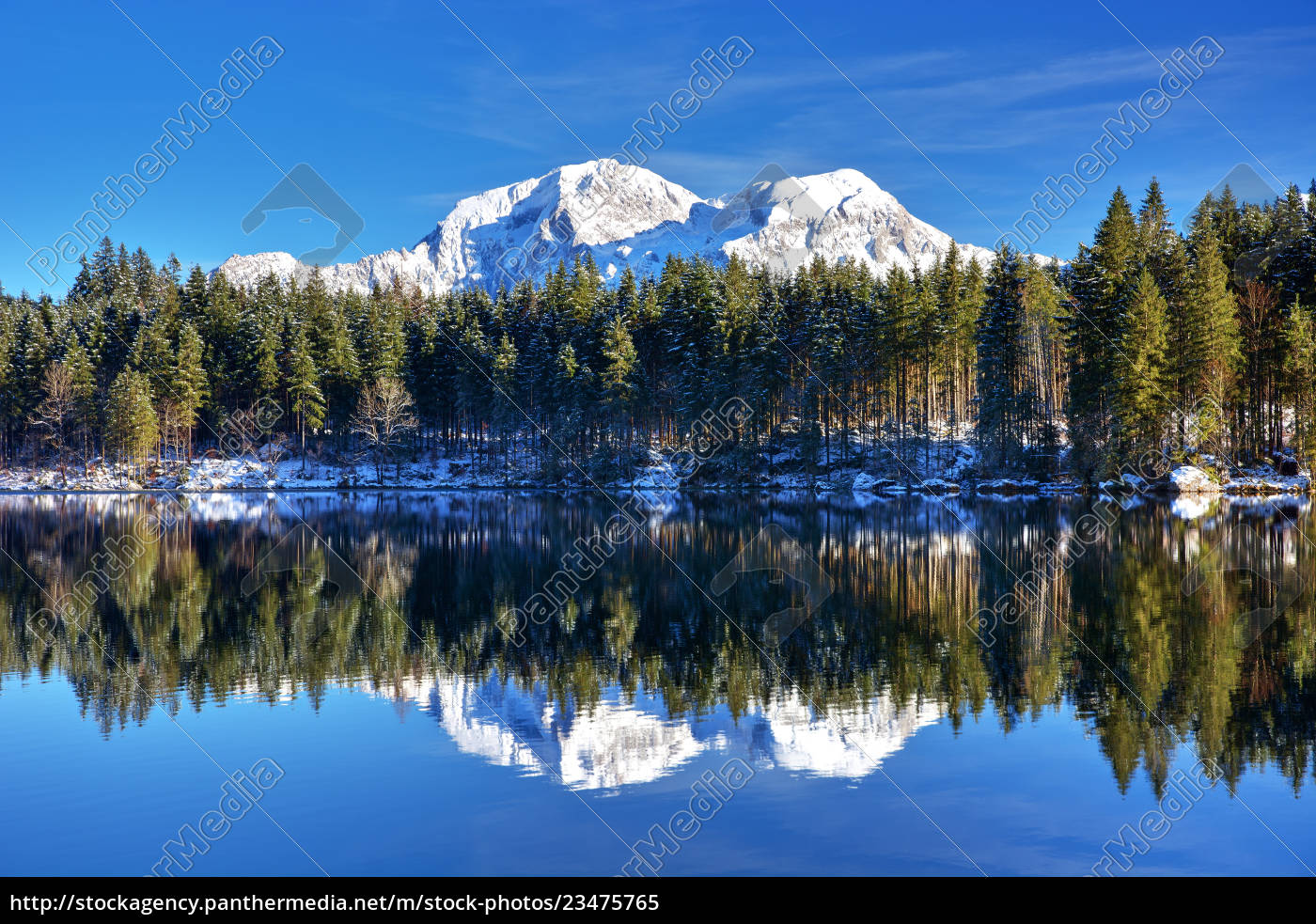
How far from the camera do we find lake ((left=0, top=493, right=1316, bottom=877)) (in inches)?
354

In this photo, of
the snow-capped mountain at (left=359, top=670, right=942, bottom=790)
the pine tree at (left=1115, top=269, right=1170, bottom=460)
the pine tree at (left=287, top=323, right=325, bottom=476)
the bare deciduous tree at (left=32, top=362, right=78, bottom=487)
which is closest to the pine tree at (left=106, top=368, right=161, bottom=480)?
the bare deciduous tree at (left=32, top=362, right=78, bottom=487)

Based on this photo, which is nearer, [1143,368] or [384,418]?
[1143,368]

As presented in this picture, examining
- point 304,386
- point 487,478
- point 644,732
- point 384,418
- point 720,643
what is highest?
point 304,386

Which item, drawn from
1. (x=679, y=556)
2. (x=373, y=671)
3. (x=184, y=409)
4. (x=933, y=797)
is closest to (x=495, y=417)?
(x=184, y=409)

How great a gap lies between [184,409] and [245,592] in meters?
71.6

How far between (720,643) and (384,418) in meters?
76.8

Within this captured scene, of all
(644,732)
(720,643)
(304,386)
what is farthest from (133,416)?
(644,732)

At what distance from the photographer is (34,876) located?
8375mm

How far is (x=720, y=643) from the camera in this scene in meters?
17.4

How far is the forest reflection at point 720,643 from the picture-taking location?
40.3 ft

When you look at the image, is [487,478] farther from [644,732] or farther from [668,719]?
[644,732]

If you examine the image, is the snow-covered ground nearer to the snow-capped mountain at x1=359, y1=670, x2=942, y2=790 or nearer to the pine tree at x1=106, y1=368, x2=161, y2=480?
the pine tree at x1=106, y1=368, x2=161, y2=480

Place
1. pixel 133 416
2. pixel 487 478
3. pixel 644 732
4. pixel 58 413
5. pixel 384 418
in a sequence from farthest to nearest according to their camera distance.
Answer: pixel 487 478
pixel 384 418
pixel 58 413
pixel 133 416
pixel 644 732

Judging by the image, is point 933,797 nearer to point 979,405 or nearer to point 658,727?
point 658,727
